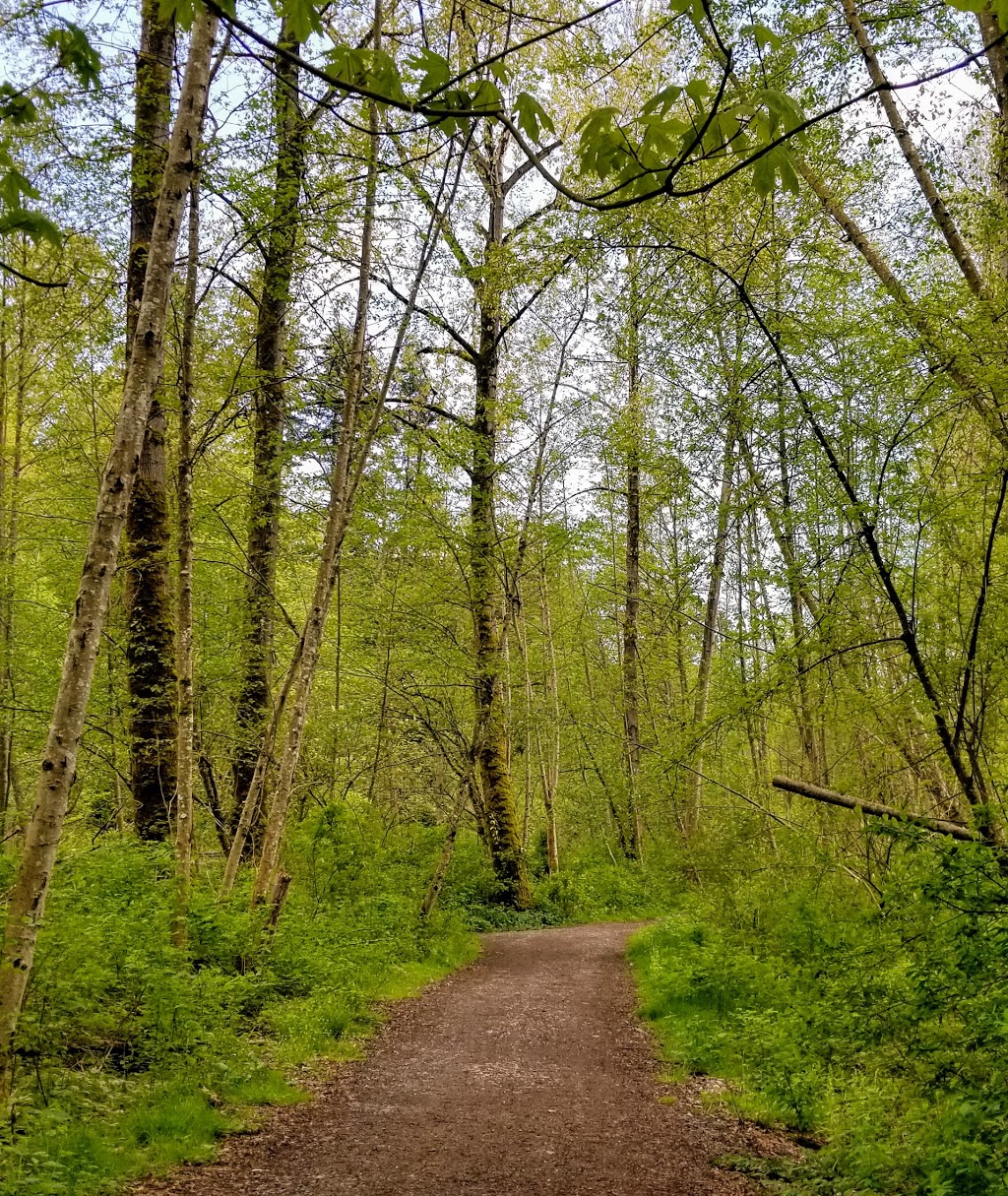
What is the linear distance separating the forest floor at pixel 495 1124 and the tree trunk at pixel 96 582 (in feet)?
4.97

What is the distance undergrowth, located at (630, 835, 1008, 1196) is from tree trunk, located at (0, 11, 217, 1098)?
3.91 metres

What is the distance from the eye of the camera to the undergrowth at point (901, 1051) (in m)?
3.30

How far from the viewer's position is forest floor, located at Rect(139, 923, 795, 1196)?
4.12 m

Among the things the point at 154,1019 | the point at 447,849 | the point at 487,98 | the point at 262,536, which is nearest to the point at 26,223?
the point at 487,98

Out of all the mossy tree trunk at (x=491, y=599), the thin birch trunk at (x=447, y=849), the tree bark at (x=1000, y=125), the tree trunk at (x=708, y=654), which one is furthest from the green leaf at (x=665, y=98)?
the mossy tree trunk at (x=491, y=599)

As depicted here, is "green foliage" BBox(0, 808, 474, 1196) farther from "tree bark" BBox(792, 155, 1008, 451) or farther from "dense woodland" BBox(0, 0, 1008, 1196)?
"tree bark" BBox(792, 155, 1008, 451)

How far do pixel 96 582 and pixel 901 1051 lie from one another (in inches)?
184

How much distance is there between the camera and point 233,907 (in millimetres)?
7352

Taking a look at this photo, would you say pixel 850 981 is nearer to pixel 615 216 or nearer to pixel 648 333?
pixel 615 216

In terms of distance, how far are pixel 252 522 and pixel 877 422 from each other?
7.19 meters

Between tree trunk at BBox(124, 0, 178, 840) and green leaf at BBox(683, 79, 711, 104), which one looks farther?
tree trunk at BBox(124, 0, 178, 840)

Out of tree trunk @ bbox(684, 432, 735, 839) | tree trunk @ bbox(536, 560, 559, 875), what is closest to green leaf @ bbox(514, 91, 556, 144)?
tree trunk @ bbox(684, 432, 735, 839)

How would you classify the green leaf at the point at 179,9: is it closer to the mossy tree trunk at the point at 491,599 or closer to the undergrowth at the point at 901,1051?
the undergrowth at the point at 901,1051

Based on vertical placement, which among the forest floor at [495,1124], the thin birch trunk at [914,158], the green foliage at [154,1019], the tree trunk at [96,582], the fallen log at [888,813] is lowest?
the forest floor at [495,1124]
